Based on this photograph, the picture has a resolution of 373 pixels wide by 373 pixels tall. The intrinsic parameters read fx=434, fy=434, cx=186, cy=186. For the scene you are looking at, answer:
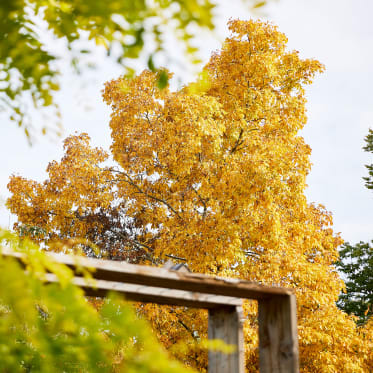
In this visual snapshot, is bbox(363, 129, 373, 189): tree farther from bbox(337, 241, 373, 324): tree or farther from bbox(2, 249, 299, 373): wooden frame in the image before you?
bbox(2, 249, 299, 373): wooden frame

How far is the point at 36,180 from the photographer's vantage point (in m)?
11.2

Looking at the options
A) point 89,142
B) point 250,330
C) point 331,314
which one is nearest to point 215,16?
point 250,330

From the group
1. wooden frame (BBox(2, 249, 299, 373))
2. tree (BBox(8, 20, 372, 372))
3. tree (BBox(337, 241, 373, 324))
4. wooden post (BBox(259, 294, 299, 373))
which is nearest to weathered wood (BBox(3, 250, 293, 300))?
wooden frame (BBox(2, 249, 299, 373))

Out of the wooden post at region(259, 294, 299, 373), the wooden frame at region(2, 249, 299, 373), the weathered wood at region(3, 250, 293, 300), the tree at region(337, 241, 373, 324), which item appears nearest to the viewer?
the weathered wood at region(3, 250, 293, 300)

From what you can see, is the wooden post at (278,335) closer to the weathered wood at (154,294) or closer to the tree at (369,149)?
the weathered wood at (154,294)

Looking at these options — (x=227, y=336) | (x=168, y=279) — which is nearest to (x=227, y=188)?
(x=227, y=336)

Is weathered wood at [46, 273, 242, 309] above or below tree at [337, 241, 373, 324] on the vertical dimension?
below

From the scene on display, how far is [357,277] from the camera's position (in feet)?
63.5

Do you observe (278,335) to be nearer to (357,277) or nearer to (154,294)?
(154,294)

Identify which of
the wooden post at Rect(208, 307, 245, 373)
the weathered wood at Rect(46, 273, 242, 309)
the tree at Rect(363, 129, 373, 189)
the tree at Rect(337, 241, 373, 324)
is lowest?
the wooden post at Rect(208, 307, 245, 373)

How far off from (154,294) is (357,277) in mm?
18711

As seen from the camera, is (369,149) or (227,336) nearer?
(227,336)

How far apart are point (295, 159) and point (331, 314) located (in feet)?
9.77

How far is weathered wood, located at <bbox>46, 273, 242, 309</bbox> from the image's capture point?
258 cm
